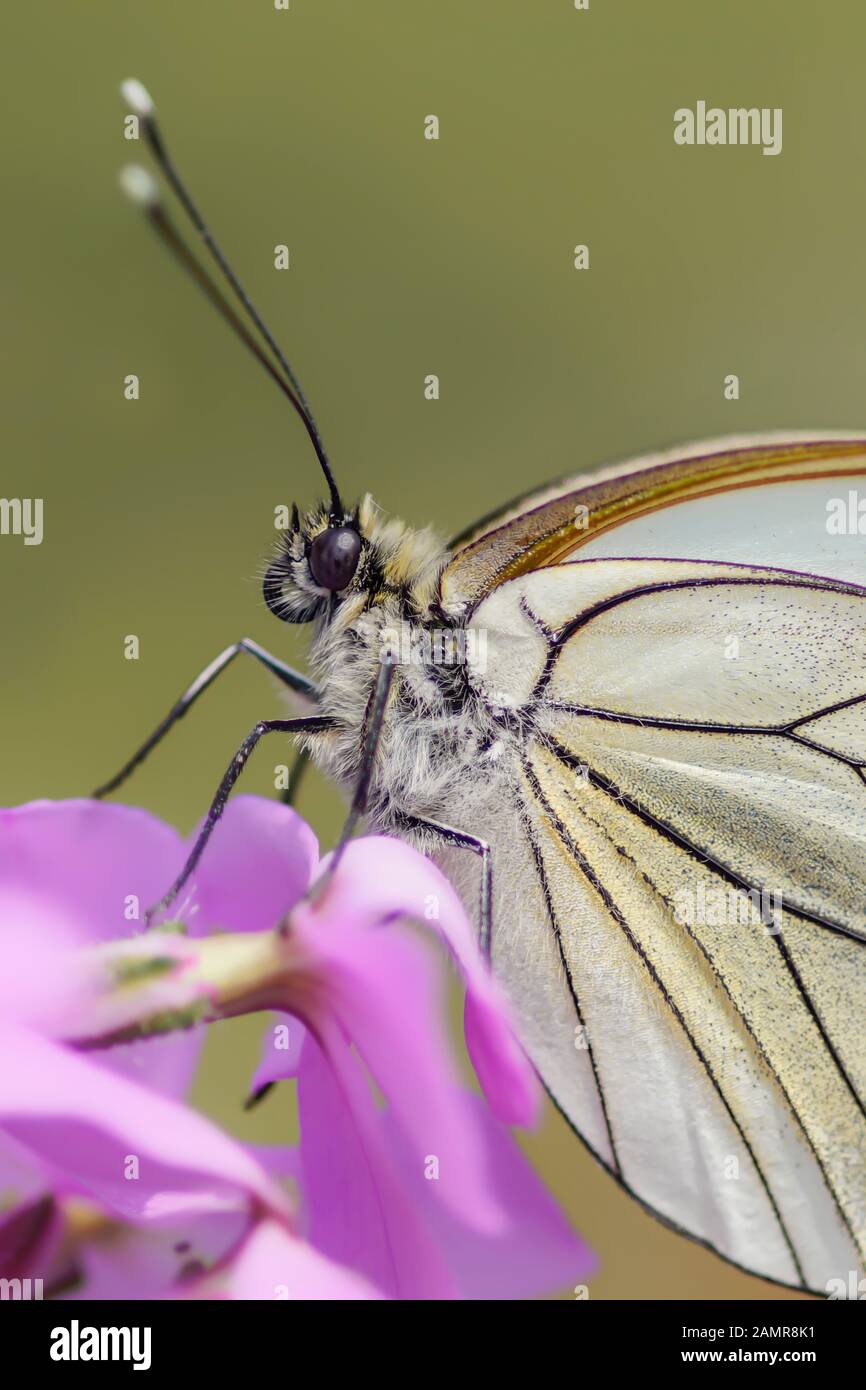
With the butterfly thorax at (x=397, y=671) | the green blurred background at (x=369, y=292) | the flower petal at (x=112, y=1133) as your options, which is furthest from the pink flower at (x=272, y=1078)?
the green blurred background at (x=369, y=292)

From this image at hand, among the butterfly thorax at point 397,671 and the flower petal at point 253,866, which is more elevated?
the butterfly thorax at point 397,671

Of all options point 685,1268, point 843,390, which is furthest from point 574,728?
point 843,390

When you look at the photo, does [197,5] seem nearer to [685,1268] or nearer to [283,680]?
[283,680]

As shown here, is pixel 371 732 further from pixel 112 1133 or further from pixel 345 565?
pixel 112 1133

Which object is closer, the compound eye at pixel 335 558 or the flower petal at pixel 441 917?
A: the flower petal at pixel 441 917

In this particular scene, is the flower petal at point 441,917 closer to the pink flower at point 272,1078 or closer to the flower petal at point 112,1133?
the pink flower at point 272,1078

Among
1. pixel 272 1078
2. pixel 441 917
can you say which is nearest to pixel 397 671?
pixel 272 1078

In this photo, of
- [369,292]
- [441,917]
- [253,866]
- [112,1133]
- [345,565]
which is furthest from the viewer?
[369,292]
